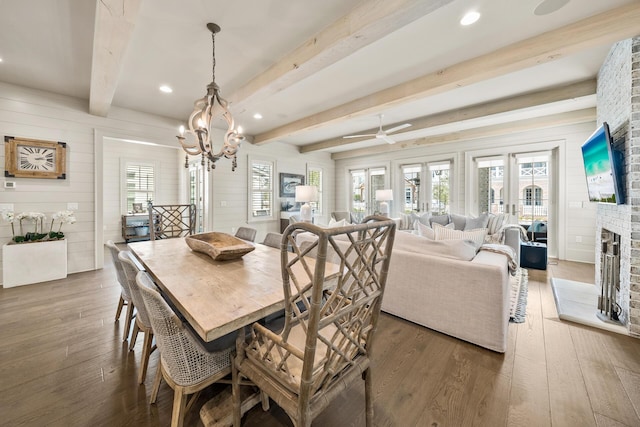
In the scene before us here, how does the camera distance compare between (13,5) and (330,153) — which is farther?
(330,153)

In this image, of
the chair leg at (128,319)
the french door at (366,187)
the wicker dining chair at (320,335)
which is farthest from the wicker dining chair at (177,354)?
the french door at (366,187)

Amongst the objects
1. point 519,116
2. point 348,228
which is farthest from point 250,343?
point 519,116

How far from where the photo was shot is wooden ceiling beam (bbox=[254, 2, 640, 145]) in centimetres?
204

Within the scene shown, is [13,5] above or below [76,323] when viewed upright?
above

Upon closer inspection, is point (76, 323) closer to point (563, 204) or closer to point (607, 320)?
point (607, 320)

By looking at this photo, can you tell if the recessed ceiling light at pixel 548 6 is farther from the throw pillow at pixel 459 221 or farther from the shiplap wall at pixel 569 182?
the shiplap wall at pixel 569 182

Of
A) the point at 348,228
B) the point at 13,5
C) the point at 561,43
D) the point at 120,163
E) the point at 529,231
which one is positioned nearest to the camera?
the point at 348,228

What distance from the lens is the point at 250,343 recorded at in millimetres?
1202

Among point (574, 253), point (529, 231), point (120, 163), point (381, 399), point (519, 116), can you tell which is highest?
point (519, 116)

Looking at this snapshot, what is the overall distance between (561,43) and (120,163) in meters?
8.60

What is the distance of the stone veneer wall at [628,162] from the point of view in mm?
2115

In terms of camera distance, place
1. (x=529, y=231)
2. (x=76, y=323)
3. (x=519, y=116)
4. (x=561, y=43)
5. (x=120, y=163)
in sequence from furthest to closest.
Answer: (x=120, y=163) < (x=529, y=231) < (x=519, y=116) < (x=76, y=323) < (x=561, y=43)

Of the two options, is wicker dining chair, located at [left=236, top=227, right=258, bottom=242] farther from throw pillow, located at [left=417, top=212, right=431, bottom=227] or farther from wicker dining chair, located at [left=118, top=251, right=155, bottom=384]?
throw pillow, located at [left=417, top=212, right=431, bottom=227]

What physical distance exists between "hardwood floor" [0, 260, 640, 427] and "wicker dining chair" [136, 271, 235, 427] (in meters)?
0.39
